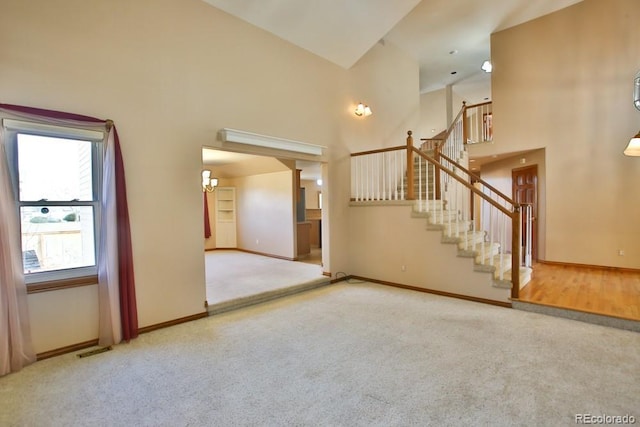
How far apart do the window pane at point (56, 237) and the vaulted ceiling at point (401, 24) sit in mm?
3102

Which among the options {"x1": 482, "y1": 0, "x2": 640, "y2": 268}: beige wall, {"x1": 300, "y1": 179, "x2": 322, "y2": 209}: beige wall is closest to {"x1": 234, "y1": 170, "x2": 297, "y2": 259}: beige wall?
{"x1": 300, "y1": 179, "x2": 322, "y2": 209}: beige wall

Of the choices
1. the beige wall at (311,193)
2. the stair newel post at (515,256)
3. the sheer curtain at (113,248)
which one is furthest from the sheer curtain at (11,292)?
the beige wall at (311,193)

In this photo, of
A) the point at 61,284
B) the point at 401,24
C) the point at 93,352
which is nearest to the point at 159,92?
the point at 61,284

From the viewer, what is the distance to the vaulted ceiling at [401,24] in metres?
4.55

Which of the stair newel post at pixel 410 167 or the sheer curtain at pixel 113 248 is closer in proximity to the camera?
the sheer curtain at pixel 113 248

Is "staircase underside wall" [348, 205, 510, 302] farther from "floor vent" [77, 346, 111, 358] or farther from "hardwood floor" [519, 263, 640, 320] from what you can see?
"floor vent" [77, 346, 111, 358]

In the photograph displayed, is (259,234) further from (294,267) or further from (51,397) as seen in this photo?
(51,397)

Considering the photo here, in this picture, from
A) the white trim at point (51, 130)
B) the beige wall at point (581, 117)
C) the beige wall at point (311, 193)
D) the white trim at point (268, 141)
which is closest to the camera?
the white trim at point (51, 130)

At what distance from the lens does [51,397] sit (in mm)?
2338

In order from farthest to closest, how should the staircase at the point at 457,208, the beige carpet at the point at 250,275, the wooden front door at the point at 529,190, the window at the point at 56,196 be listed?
the wooden front door at the point at 529,190 → the beige carpet at the point at 250,275 → the staircase at the point at 457,208 → the window at the point at 56,196

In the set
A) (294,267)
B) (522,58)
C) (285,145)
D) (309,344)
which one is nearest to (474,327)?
(309,344)

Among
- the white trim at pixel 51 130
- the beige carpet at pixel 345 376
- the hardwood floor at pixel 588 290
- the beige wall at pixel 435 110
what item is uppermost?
the beige wall at pixel 435 110

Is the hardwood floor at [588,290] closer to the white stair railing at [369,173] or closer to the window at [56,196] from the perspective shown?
the white stair railing at [369,173]

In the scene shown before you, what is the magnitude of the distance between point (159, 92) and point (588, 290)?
21.1 ft
